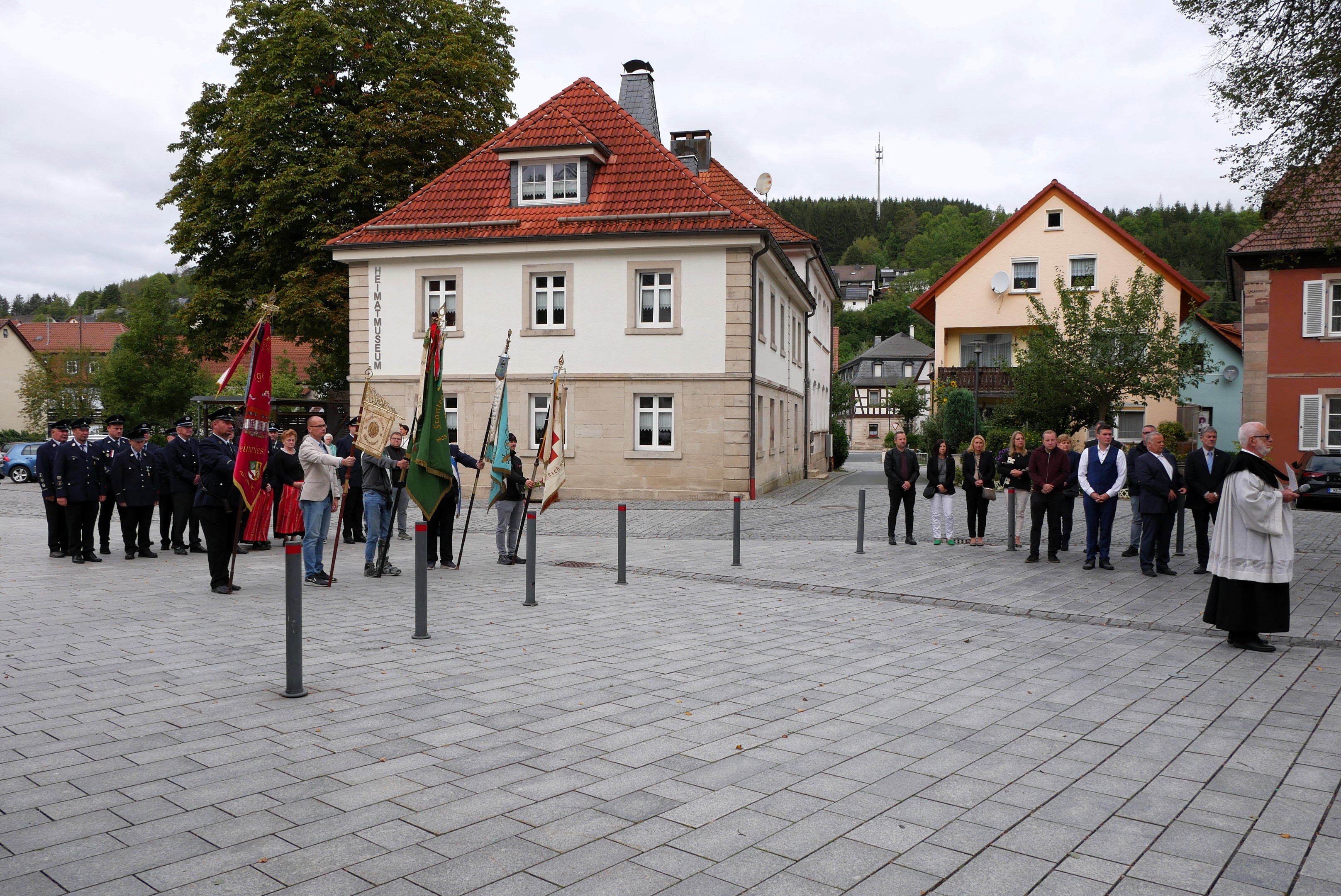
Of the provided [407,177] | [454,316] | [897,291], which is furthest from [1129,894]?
[897,291]

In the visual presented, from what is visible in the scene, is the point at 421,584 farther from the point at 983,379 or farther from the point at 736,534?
the point at 983,379

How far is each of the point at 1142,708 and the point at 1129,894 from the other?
9.63 feet

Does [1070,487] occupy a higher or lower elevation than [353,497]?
higher

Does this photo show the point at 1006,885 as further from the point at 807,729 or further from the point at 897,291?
the point at 897,291

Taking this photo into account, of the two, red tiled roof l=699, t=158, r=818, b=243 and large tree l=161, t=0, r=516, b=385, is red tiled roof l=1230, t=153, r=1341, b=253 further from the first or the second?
large tree l=161, t=0, r=516, b=385

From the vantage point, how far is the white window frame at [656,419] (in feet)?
82.5

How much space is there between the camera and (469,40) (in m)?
30.2

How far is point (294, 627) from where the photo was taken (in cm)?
639

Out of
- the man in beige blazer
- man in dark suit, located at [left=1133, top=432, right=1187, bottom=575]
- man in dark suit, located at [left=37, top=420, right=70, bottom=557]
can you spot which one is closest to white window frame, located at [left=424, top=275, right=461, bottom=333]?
man in dark suit, located at [left=37, top=420, right=70, bottom=557]

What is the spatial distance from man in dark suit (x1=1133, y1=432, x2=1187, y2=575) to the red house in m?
17.5

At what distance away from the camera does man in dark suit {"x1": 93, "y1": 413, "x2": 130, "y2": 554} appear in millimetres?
14320

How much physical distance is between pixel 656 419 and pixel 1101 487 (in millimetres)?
13764

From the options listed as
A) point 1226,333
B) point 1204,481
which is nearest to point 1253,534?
point 1204,481

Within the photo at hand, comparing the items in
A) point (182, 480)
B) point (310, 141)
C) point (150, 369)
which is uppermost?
point (310, 141)
